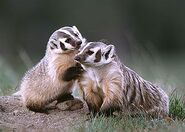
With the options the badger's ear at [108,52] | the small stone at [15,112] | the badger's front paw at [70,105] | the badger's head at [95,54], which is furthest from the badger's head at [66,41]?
the small stone at [15,112]

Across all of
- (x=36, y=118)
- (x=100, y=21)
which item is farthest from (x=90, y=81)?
(x=100, y=21)

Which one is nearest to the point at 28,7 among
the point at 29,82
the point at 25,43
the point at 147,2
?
the point at 25,43

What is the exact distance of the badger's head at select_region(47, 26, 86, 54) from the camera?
8.88m

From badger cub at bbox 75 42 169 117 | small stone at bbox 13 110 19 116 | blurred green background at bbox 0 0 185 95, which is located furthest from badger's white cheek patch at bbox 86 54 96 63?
blurred green background at bbox 0 0 185 95

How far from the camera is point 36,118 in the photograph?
8953 mm

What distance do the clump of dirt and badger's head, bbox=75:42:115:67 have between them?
0.59 metres

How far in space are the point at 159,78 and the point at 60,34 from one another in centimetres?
313

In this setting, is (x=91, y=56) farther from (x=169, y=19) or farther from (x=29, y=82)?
(x=169, y=19)

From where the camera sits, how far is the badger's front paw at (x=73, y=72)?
29.4 ft

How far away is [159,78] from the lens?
38.9 feet

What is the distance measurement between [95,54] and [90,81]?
1.01 feet

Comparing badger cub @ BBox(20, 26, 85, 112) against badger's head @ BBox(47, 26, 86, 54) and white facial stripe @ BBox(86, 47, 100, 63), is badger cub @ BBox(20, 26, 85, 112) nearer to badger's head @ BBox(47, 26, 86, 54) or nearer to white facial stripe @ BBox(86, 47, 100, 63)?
badger's head @ BBox(47, 26, 86, 54)

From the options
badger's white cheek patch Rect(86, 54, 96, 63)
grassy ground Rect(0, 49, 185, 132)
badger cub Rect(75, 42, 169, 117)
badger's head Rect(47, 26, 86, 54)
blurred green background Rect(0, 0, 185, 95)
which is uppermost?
badger's head Rect(47, 26, 86, 54)

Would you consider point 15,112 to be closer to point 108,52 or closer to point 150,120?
point 108,52
